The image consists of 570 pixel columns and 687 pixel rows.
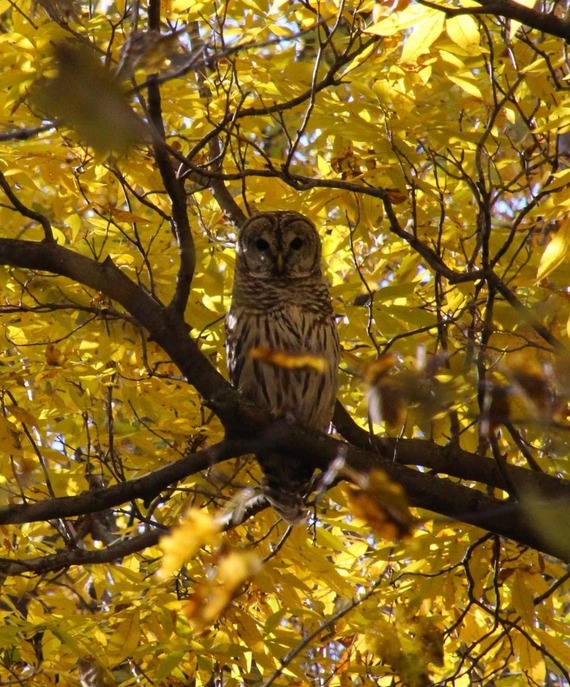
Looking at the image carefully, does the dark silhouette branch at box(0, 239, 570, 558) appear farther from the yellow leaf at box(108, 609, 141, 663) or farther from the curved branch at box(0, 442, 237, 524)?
the yellow leaf at box(108, 609, 141, 663)

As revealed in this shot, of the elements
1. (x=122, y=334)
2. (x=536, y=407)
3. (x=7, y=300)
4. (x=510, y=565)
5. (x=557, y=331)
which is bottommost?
(x=536, y=407)

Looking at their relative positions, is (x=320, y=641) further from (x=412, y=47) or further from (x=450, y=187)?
(x=412, y=47)

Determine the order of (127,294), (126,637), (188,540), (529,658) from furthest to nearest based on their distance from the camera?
(529,658) → (126,637) → (127,294) → (188,540)

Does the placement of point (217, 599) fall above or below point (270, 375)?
below

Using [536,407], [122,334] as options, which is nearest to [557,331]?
[122,334]

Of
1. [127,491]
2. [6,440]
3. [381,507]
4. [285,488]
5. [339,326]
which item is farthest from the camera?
[339,326]

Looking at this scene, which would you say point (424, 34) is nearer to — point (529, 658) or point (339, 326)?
point (339, 326)

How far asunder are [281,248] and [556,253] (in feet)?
8.10

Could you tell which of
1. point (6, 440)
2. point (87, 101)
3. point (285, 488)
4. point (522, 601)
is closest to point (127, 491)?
point (6, 440)

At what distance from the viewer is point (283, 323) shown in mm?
4832

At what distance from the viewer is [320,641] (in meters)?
4.09

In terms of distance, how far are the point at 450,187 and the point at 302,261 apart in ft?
2.80

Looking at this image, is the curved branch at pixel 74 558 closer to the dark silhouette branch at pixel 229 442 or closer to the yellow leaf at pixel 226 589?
the dark silhouette branch at pixel 229 442

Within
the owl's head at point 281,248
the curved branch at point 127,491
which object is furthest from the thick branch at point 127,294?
the owl's head at point 281,248
